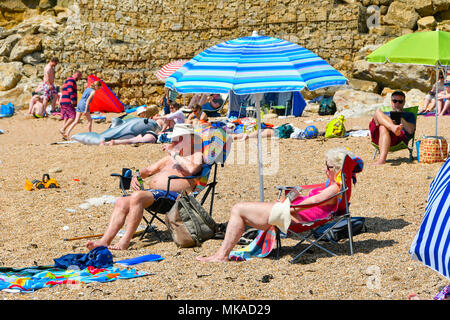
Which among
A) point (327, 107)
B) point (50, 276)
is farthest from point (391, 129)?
point (327, 107)

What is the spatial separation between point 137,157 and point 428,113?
657 centimetres

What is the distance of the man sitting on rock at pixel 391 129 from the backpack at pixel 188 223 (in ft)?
11.5

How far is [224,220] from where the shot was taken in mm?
5707

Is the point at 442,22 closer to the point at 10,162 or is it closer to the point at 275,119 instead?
the point at 275,119

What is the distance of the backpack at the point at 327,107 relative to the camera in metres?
13.5

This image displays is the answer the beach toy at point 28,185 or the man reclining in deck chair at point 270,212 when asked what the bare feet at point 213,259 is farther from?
the beach toy at point 28,185

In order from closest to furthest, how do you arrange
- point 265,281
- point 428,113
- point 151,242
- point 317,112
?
1. point 265,281
2. point 151,242
3. point 428,113
4. point 317,112

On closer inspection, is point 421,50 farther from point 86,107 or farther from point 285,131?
point 86,107

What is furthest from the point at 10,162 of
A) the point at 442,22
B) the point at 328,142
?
the point at 442,22

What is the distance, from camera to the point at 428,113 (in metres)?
12.4

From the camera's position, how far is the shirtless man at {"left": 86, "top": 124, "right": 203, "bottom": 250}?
4879mm

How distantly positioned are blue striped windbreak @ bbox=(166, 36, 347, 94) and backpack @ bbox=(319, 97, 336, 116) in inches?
338

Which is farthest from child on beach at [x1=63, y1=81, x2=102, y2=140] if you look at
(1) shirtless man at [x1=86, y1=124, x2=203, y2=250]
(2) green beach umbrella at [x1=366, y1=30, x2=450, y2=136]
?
(1) shirtless man at [x1=86, y1=124, x2=203, y2=250]

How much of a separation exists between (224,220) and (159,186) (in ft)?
2.53
